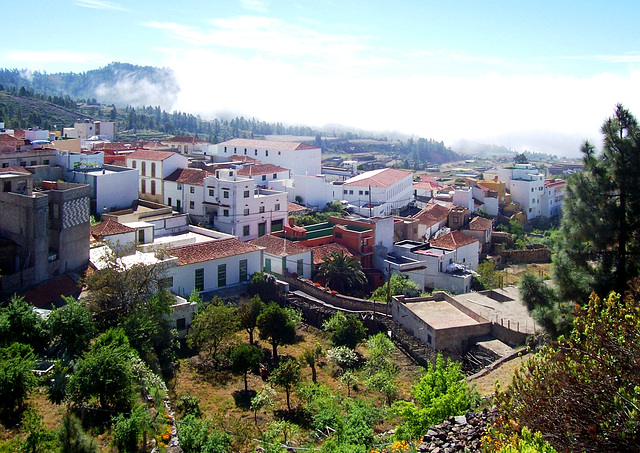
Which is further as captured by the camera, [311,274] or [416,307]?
[311,274]

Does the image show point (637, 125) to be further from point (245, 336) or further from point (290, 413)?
point (245, 336)

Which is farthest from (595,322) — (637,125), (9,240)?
(9,240)

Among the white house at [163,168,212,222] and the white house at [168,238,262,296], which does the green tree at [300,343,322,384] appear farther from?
the white house at [163,168,212,222]

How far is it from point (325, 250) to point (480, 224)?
13.8 m

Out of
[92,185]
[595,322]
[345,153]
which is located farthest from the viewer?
[345,153]

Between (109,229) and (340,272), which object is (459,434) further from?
(109,229)

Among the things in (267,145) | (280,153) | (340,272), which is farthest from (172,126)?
(340,272)

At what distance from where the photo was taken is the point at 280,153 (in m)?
48.0

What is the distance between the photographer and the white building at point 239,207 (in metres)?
29.5

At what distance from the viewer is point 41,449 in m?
9.83

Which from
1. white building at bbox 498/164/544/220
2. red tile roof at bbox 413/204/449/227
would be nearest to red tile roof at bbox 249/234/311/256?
red tile roof at bbox 413/204/449/227

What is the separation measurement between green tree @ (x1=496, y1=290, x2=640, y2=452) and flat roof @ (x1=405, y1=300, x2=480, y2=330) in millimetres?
11738

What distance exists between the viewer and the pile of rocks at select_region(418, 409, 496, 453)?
8625 millimetres

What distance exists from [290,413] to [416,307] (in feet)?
27.5
